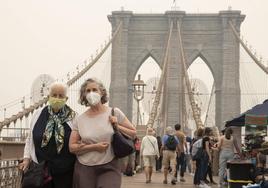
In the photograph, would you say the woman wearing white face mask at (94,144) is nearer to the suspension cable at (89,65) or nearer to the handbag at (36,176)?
the handbag at (36,176)

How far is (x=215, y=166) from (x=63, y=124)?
11672mm

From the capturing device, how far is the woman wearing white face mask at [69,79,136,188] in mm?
4276

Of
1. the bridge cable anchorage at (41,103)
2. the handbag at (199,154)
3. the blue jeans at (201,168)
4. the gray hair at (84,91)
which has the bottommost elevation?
the blue jeans at (201,168)

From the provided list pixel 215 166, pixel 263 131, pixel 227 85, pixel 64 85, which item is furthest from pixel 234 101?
pixel 64 85

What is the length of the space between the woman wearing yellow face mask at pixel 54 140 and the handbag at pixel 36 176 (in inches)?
1.2

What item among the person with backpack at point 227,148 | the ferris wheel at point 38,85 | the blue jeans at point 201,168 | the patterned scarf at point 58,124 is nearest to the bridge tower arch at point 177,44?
the ferris wheel at point 38,85

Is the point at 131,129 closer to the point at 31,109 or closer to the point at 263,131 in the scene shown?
the point at 263,131

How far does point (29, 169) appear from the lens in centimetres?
438

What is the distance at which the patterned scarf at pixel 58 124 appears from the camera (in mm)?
4418

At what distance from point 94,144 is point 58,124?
0.34 metres

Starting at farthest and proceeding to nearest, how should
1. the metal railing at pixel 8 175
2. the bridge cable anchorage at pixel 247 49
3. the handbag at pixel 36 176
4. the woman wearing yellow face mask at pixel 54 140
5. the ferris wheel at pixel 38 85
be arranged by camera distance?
the bridge cable anchorage at pixel 247 49 → the ferris wheel at pixel 38 85 → the metal railing at pixel 8 175 → the woman wearing yellow face mask at pixel 54 140 → the handbag at pixel 36 176

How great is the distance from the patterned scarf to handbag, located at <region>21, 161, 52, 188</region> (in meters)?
0.16

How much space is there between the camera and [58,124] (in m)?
4.48

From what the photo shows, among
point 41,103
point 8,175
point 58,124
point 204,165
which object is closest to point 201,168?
point 204,165
